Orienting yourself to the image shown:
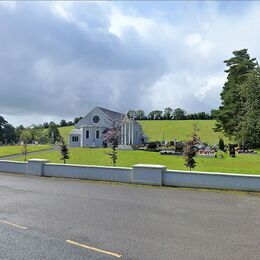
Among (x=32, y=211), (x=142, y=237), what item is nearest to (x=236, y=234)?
(x=142, y=237)

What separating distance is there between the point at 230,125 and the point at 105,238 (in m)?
62.7

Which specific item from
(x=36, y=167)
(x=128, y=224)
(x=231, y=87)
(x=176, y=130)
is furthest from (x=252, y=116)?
(x=176, y=130)

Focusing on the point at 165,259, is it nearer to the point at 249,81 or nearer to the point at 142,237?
the point at 142,237

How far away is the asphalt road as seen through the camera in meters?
6.70

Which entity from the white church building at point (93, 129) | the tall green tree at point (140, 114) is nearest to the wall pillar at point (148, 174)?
the white church building at point (93, 129)

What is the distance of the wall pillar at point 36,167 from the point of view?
20.6 m

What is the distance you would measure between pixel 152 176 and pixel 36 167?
298 inches

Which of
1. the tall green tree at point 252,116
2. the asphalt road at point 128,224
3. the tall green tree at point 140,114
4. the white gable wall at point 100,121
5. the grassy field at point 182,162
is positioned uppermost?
the tall green tree at point 140,114

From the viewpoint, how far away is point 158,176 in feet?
53.0

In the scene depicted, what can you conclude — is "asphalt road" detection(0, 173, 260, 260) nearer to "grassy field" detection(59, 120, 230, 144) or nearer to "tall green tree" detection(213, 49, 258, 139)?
"tall green tree" detection(213, 49, 258, 139)

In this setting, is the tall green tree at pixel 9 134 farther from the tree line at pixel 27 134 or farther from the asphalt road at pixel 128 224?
the asphalt road at pixel 128 224

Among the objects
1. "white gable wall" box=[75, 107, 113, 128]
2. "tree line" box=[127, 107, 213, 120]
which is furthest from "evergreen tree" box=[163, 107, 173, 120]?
"white gable wall" box=[75, 107, 113, 128]

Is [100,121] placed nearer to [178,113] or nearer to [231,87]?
[231,87]

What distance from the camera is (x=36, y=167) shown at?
20.8m
